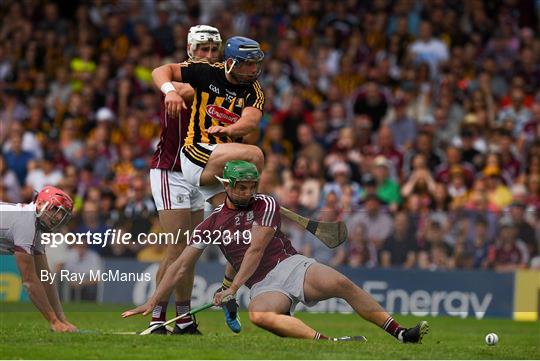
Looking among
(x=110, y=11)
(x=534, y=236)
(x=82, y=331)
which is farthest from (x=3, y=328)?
(x=110, y=11)

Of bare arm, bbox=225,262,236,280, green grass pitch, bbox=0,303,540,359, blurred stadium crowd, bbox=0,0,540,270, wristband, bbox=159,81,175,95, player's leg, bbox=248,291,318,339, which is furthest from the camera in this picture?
blurred stadium crowd, bbox=0,0,540,270

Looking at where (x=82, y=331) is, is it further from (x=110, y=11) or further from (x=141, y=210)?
(x=110, y=11)

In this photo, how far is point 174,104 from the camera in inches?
427

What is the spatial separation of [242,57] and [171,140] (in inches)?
41.0

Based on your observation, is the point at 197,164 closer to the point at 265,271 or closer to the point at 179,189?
the point at 179,189

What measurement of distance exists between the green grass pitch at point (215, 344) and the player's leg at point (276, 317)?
12 cm

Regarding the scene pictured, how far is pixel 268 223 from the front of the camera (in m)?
11.1

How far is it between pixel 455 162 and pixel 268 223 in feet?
28.3

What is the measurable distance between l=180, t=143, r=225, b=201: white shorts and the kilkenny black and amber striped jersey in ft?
0.19

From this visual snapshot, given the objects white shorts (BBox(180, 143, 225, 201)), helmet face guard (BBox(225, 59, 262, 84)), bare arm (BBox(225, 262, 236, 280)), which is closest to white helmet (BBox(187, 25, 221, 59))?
helmet face guard (BBox(225, 59, 262, 84))

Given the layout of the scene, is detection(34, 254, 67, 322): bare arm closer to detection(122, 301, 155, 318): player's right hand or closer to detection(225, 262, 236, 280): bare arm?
detection(122, 301, 155, 318): player's right hand

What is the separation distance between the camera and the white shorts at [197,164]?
11.5 m

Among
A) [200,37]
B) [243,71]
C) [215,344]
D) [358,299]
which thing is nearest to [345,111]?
[200,37]

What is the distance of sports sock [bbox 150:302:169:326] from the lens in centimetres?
1145
